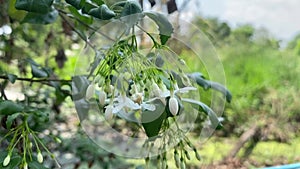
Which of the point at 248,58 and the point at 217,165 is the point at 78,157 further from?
the point at 248,58

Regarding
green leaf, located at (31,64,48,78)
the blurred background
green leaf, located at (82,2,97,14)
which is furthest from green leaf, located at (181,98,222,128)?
the blurred background

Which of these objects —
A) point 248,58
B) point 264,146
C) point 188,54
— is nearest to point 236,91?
point 248,58

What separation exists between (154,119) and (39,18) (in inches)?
12.6

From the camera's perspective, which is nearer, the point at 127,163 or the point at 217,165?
the point at 127,163

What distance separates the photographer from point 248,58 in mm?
1525

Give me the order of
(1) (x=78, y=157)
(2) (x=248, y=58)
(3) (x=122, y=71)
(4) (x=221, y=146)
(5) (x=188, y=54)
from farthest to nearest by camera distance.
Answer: (2) (x=248, y=58)
(4) (x=221, y=146)
(1) (x=78, y=157)
(5) (x=188, y=54)
(3) (x=122, y=71)

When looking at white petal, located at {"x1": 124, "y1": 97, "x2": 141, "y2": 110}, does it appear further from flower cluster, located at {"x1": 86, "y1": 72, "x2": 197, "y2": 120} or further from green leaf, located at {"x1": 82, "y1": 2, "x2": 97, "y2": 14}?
green leaf, located at {"x1": 82, "y1": 2, "x2": 97, "y2": 14}

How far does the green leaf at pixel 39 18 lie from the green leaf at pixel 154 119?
292 mm

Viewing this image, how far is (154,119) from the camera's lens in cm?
43

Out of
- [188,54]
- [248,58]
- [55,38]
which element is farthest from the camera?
[248,58]

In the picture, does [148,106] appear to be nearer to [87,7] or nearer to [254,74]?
[87,7]

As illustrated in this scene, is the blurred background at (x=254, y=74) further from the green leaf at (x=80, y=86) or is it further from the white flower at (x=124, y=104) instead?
the white flower at (x=124, y=104)

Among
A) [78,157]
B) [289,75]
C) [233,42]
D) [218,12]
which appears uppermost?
[218,12]

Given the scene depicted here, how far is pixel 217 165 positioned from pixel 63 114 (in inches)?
21.6
